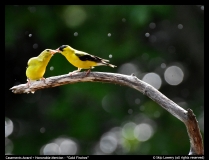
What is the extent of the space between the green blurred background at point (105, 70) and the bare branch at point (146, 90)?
3979 mm

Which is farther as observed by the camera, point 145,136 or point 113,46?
point 145,136

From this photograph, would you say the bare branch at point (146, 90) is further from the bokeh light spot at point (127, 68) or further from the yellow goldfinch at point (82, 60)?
→ the bokeh light spot at point (127, 68)

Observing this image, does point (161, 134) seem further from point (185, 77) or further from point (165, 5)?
point (165, 5)

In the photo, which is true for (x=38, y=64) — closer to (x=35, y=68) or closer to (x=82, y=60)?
(x=35, y=68)

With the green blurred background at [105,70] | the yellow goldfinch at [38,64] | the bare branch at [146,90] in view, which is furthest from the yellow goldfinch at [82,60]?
the green blurred background at [105,70]

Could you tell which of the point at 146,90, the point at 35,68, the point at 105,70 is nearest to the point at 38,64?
the point at 35,68

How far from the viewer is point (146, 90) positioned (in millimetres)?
4629

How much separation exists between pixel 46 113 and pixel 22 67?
0.96 m

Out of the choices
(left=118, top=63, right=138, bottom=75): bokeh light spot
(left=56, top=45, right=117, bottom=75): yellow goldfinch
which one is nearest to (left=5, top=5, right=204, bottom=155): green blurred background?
(left=118, top=63, right=138, bottom=75): bokeh light spot

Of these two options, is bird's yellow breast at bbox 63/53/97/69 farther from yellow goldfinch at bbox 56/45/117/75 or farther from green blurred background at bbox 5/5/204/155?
green blurred background at bbox 5/5/204/155

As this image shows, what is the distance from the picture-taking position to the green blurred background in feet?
29.7

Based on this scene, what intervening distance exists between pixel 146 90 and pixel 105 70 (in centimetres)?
467

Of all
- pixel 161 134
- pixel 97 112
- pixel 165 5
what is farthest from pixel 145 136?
pixel 165 5

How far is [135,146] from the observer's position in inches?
377
